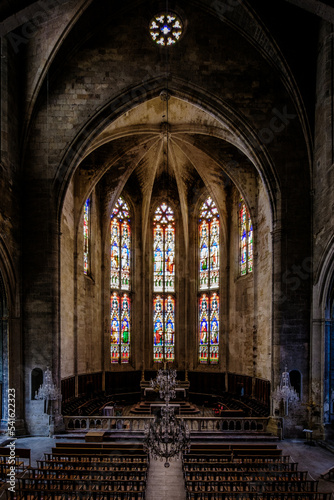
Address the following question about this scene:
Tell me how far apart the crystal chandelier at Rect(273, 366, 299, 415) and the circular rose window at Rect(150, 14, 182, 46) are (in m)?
14.1

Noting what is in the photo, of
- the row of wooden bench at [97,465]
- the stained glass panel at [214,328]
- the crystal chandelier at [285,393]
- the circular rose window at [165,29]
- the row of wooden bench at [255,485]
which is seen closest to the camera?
the row of wooden bench at [255,485]

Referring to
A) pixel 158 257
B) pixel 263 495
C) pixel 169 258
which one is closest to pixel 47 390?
pixel 263 495

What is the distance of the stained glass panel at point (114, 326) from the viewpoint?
27.1 meters

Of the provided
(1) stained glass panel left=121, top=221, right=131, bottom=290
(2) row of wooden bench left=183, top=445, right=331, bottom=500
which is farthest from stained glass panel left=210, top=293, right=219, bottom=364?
(2) row of wooden bench left=183, top=445, right=331, bottom=500

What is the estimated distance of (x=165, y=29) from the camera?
58.0ft

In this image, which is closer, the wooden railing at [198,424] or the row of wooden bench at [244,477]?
the row of wooden bench at [244,477]

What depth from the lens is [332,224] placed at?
15078 millimetres

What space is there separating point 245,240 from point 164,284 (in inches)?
269

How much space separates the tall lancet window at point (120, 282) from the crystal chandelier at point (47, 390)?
10445mm

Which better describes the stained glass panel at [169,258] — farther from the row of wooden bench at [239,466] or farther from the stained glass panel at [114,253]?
the row of wooden bench at [239,466]

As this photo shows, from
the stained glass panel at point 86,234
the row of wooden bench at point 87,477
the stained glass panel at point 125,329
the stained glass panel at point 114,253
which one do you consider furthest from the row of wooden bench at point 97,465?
the stained glass panel at point 114,253

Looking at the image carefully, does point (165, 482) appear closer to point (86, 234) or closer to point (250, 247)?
point (250, 247)

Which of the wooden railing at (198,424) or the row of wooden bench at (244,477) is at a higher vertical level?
the row of wooden bench at (244,477)

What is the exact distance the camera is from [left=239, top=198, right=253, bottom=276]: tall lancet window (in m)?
24.2
